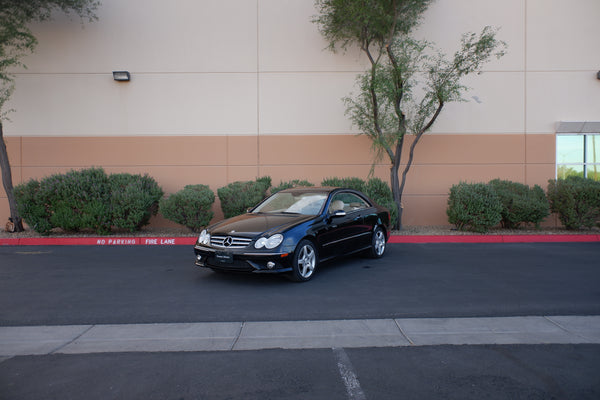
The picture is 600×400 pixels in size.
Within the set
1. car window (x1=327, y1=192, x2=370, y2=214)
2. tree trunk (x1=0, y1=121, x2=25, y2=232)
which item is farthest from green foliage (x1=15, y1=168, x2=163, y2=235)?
car window (x1=327, y1=192, x2=370, y2=214)

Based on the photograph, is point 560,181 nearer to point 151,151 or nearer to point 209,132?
point 209,132

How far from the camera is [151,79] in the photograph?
13.0 m

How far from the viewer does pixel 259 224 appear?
6.69 metres

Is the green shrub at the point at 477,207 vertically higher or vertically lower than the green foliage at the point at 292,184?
lower

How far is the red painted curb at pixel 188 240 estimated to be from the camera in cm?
1055

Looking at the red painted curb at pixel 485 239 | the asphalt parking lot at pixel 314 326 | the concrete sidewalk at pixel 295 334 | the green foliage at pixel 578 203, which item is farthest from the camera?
the green foliage at pixel 578 203

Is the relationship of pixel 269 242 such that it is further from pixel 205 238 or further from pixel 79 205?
pixel 79 205

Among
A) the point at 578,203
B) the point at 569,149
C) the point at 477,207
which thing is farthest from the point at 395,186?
the point at 569,149

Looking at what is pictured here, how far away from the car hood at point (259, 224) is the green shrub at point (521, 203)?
7105 mm

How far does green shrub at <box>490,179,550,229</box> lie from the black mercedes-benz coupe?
16.3ft

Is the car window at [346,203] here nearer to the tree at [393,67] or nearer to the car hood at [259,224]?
the car hood at [259,224]

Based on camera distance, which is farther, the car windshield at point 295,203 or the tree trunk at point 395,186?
the tree trunk at point 395,186

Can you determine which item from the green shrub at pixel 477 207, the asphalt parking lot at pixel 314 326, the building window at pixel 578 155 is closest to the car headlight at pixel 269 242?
the asphalt parking lot at pixel 314 326

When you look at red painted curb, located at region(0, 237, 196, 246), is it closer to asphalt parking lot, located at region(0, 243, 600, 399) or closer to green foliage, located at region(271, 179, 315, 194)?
asphalt parking lot, located at region(0, 243, 600, 399)
